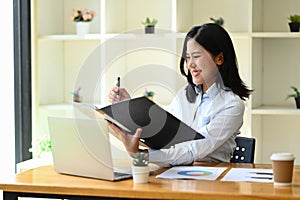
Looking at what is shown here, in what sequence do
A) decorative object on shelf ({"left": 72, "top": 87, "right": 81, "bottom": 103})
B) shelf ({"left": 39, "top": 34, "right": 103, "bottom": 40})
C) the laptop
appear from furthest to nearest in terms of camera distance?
decorative object on shelf ({"left": 72, "top": 87, "right": 81, "bottom": 103}), shelf ({"left": 39, "top": 34, "right": 103, "bottom": 40}), the laptop

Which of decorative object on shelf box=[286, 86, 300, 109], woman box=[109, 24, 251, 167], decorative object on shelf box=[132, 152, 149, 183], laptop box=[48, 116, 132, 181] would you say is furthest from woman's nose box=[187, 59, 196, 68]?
decorative object on shelf box=[286, 86, 300, 109]

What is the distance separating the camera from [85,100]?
462cm

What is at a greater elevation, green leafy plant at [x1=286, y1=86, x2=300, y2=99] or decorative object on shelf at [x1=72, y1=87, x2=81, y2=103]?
green leafy plant at [x1=286, y1=86, x2=300, y2=99]

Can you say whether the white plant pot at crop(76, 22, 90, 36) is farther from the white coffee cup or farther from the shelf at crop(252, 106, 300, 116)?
the white coffee cup

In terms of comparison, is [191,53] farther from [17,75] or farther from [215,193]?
[17,75]

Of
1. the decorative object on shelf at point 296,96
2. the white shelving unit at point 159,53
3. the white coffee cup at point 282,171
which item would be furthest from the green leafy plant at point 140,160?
the decorative object on shelf at point 296,96

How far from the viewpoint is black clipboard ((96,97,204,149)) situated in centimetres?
259

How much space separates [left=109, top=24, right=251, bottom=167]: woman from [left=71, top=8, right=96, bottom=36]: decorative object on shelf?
Answer: 4.46 feet

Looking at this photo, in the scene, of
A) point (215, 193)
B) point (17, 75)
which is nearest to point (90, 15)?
point (17, 75)

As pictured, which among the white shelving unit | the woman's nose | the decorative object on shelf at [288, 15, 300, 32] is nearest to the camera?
the woman's nose

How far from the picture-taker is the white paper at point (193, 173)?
2520 millimetres

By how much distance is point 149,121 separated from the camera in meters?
2.70

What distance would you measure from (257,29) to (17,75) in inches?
65.8

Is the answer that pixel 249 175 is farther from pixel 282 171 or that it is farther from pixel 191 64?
pixel 191 64
